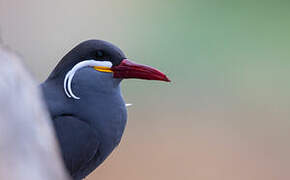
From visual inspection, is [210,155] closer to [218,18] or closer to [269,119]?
[269,119]

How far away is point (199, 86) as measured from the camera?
138 centimetres

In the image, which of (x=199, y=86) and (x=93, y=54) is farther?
(x=199, y=86)

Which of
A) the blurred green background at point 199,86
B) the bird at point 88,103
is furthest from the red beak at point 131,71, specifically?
the blurred green background at point 199,86

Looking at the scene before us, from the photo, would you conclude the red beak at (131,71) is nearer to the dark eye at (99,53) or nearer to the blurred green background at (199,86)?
the dark eye at (99,53)

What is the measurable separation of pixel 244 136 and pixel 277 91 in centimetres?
17

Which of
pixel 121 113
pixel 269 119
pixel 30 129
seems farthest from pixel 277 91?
pixel 30 129

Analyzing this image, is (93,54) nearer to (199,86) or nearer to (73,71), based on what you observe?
(73,71)

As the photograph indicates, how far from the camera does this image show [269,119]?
1405mm

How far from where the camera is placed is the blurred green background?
1329mm

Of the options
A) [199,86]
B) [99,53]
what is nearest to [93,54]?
[99,53]

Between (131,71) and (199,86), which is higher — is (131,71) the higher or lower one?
the higher one

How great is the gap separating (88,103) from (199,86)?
78 cm

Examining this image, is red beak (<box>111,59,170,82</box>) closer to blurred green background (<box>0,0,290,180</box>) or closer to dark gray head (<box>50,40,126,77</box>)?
dark gray head (<box>50,40,126,77</box>)

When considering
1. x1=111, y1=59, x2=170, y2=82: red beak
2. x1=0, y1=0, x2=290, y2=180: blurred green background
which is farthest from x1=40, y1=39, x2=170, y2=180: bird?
x1=0, y1=0, x2=290, y2=180: blurred green background
